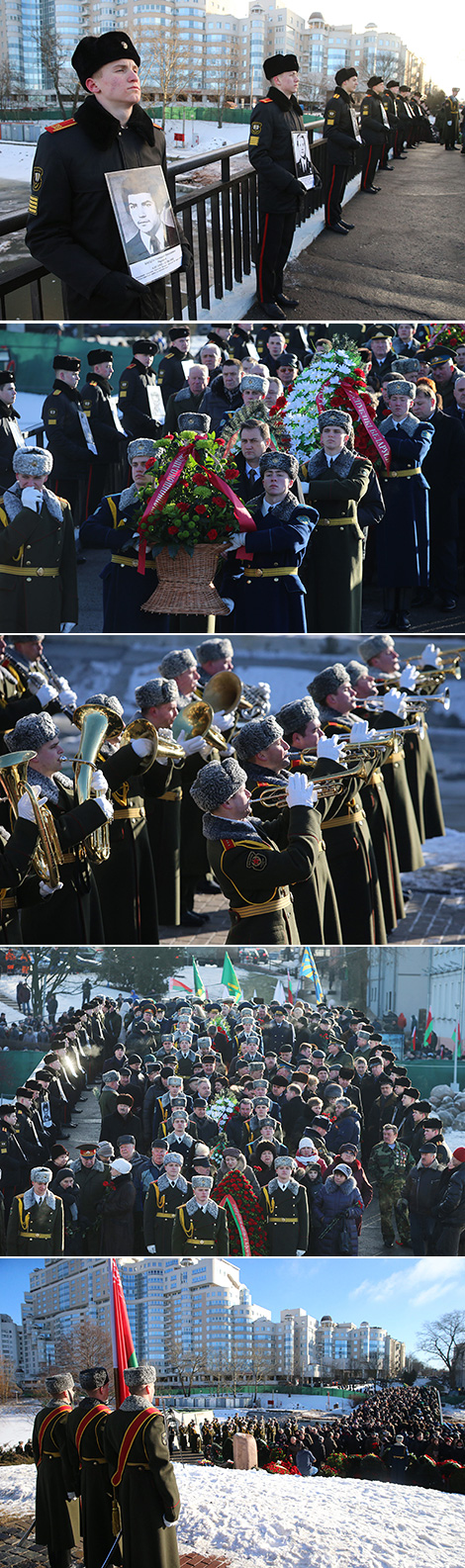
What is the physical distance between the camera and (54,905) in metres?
7.61

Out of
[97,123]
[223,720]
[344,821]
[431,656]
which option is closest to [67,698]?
[223,720]

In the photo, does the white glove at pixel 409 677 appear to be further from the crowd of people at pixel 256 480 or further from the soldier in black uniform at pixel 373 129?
the soldier in black uniform at pixel 373 129

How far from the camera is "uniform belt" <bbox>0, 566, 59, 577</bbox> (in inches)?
305

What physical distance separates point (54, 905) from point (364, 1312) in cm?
310

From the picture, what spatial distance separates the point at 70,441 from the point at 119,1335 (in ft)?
16.9

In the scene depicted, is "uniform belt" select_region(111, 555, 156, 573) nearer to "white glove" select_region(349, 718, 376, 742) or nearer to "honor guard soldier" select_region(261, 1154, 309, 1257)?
"white glove" select_region(349, 718, 376, 742)

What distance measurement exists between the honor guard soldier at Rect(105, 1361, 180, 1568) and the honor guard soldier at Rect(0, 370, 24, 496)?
16.1 feet

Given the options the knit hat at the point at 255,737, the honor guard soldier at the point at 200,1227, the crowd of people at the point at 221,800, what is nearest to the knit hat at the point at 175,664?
the crowd of people at the point at 221,800

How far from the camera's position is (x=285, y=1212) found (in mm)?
7988

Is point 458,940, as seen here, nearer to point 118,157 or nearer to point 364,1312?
point 364,1312

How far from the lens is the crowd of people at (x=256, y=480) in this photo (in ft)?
25.0

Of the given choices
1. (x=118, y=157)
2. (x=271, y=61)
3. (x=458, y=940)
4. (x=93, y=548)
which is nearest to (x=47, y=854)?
(x=93, y=548)

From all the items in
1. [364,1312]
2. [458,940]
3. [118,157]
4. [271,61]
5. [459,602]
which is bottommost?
[364,1312]

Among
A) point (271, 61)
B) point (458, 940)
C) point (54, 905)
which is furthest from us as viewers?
point (271, 61)
